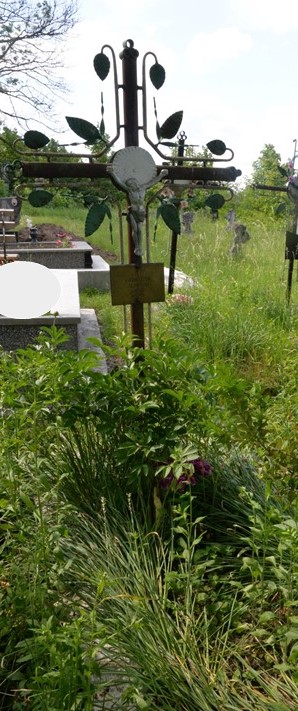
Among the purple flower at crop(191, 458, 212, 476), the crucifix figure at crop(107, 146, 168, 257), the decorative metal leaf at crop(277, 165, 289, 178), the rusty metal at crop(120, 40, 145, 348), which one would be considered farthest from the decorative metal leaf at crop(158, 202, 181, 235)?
the decorative metal leaf at crop(277, 165, 289, 178)

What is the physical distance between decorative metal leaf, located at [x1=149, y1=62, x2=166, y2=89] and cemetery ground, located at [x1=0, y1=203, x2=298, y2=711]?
1028mm

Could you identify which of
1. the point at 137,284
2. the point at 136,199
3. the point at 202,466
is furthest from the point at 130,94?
the point at 202,466

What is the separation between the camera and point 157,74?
91.1 inches

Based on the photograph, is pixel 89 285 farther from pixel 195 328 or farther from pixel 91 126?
pixel 91 126

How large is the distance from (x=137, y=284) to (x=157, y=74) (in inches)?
31.9

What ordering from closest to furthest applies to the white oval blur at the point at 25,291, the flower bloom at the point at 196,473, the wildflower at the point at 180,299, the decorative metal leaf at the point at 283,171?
the white oval blur at the point at 25,291 → the flower bloom at the point at 196,473 → the decorative metal leaf at the point at 283,171 → the wildflower at the point at 180,299

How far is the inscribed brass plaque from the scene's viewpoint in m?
2.34

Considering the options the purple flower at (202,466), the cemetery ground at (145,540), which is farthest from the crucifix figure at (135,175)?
the purple flower at (202,466)

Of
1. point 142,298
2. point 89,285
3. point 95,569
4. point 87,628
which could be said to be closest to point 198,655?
point 87,628

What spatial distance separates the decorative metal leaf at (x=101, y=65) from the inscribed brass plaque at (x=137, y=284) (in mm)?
713

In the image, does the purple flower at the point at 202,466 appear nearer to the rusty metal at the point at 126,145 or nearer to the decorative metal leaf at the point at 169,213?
the rusty metal at the point at 126,145

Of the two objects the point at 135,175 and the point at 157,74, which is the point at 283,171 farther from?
the point at 135,175

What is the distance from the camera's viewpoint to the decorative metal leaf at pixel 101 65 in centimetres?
222

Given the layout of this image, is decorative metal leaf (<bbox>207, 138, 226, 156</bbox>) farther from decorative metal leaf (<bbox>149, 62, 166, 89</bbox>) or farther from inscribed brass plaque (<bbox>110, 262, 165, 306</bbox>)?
inscribed brass plaque (<bbox>110, 262, 165, 306</bbox>)
